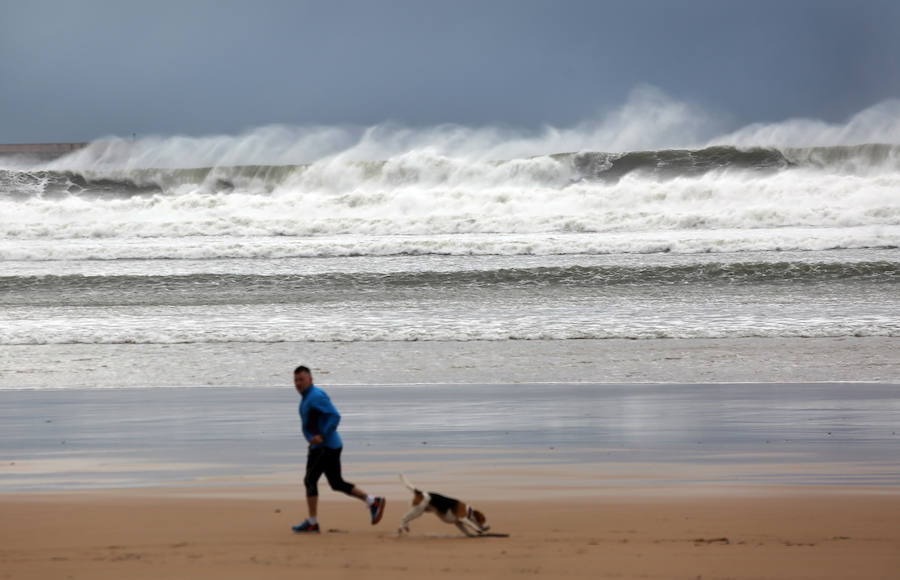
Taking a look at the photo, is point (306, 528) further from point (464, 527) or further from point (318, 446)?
point (464, 527)

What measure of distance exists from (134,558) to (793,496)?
3611mm

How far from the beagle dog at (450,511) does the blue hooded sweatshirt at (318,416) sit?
0.59 meters

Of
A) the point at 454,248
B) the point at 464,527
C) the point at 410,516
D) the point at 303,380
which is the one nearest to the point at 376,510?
the point at 410,516

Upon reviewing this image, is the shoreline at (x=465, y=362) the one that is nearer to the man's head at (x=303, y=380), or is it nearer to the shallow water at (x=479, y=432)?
the shallow water at (x=479, y=432)

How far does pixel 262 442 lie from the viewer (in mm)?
8539

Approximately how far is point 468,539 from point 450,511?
0.68 ft

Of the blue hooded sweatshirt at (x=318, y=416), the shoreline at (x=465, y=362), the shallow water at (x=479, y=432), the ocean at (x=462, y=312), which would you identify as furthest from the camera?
the shoreline at (x=465, y=362)

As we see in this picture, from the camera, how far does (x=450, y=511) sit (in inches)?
220

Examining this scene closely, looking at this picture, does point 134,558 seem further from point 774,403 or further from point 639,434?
point 774,403

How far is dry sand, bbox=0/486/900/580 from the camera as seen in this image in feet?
16.9

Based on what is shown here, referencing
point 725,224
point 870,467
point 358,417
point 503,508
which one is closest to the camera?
point 503,508

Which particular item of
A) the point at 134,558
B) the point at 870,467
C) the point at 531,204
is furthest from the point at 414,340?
the point at 531,204

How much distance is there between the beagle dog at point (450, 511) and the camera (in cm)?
557

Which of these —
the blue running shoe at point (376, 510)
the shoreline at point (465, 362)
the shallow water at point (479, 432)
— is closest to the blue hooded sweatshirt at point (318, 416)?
the blue running shoe at point (376, 510)
